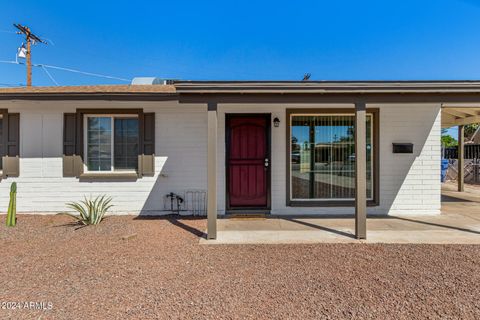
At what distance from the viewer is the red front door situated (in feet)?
19.8

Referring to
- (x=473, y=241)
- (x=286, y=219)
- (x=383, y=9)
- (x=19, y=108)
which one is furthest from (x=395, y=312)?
(x=383, y=9)

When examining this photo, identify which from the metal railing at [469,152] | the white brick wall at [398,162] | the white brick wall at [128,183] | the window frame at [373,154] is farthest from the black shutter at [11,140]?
the metal railing at [469,152]

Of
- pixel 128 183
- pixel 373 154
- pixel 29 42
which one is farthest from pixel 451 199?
pixel 29 42

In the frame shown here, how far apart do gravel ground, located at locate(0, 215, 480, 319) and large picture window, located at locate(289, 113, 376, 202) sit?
2230 mm

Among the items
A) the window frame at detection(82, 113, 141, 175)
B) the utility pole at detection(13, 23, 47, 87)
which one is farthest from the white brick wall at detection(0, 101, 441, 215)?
the utility pole at detection(13, 23, 47, 87)

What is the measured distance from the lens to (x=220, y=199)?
597 centimetres

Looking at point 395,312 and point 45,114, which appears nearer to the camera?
point 395,312

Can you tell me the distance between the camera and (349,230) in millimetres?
4727

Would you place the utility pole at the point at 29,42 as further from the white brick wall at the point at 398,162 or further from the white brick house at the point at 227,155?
the white brick wall at the point at 398,162

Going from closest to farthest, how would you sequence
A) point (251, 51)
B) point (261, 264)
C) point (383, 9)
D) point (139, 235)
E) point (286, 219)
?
point (261, 264) → point (139, 235) → point (286, 219) → point (383, 9) → point (251, 51)

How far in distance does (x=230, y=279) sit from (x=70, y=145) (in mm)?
4924

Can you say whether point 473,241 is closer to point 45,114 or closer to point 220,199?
point 220,199

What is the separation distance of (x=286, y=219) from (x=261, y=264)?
90.7 inches

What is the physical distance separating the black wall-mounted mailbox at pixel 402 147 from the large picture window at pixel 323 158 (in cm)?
48
